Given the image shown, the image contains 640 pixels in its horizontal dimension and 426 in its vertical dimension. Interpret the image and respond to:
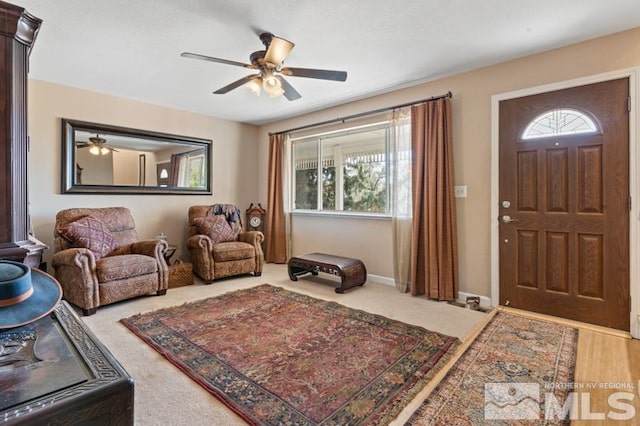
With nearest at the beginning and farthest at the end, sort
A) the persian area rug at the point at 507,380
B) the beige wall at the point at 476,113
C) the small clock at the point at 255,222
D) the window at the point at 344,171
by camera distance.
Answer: the persian area rug at the point at 507,380
the beige wall at the point at 476,113
the window at the point at 344,171
the small clock at the point at 255,222

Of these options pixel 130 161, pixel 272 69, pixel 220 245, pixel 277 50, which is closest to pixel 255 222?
pixel 220 245

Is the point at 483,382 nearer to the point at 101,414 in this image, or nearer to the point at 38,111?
the point at 101,414

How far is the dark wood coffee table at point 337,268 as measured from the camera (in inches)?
144

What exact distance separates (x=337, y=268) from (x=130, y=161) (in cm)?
317

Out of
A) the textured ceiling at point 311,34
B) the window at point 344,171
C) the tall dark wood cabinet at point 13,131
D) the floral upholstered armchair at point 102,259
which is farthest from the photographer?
the window at point 344,171

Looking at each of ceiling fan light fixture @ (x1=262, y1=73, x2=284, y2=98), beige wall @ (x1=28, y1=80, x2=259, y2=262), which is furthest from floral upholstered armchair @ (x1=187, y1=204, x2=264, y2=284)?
ceiling fan light fixture @ (x1=262, y1=73, x2=284, y2=98)

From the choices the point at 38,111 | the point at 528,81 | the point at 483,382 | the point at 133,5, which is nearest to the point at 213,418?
the point at 483,382

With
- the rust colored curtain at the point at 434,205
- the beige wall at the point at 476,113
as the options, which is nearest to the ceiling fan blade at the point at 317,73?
the rust colored curtain at the point at 434,205

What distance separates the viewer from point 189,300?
340 centimetres

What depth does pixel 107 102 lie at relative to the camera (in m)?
4.06

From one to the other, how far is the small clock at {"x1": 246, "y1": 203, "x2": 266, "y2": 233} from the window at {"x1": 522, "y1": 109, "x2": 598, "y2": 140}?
3.93 meters

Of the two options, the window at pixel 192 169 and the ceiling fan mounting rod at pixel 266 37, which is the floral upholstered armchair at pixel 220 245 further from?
the ceiling fan mounting rod at pixel 266 37

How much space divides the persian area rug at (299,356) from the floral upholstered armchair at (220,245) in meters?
0.85

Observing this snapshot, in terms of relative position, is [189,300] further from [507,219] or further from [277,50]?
[507,219]
